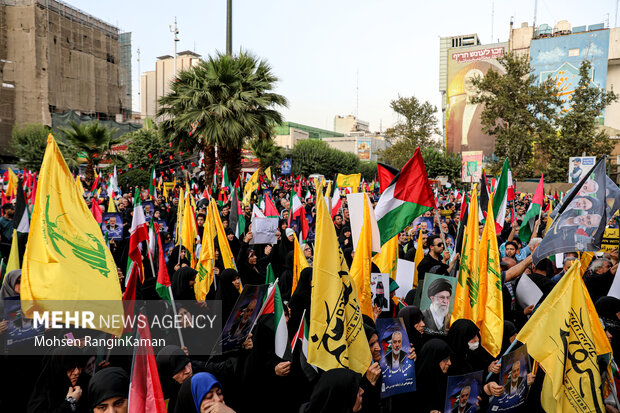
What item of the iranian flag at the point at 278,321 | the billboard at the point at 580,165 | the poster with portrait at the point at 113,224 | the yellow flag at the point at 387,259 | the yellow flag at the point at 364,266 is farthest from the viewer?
the billboard at the point at 580,165

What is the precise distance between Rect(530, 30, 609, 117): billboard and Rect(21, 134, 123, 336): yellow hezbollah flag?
54950mm

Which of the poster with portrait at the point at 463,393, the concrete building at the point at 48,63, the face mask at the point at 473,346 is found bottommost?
the poster with portrait at the point at 463,393

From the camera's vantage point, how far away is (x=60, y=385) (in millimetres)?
3303

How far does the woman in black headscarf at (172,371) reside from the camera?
11.1 feet

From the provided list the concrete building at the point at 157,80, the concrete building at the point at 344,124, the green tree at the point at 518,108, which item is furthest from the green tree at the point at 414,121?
the concrete building at the point at 344,124

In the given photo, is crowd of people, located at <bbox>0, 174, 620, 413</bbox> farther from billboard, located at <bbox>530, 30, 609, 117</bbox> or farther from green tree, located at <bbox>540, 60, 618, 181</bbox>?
billboard, located at <bbox>530, 30, 609, 117</bbox>

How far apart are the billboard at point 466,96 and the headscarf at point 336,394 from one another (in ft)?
205

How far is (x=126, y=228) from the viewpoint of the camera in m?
9.59

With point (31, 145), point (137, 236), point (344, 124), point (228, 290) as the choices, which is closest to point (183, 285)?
point (228, 290)

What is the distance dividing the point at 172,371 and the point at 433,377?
1859 mm

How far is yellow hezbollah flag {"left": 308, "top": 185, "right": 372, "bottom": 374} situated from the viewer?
341cm

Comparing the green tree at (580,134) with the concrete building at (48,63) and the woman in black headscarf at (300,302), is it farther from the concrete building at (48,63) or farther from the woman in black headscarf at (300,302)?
the concrete building at (48,63)

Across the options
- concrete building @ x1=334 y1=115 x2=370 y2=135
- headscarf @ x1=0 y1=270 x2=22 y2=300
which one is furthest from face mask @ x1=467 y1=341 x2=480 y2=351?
concrete building @ x1=334 y1=115 x2=370 y2=135

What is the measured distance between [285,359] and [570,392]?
1.97m
